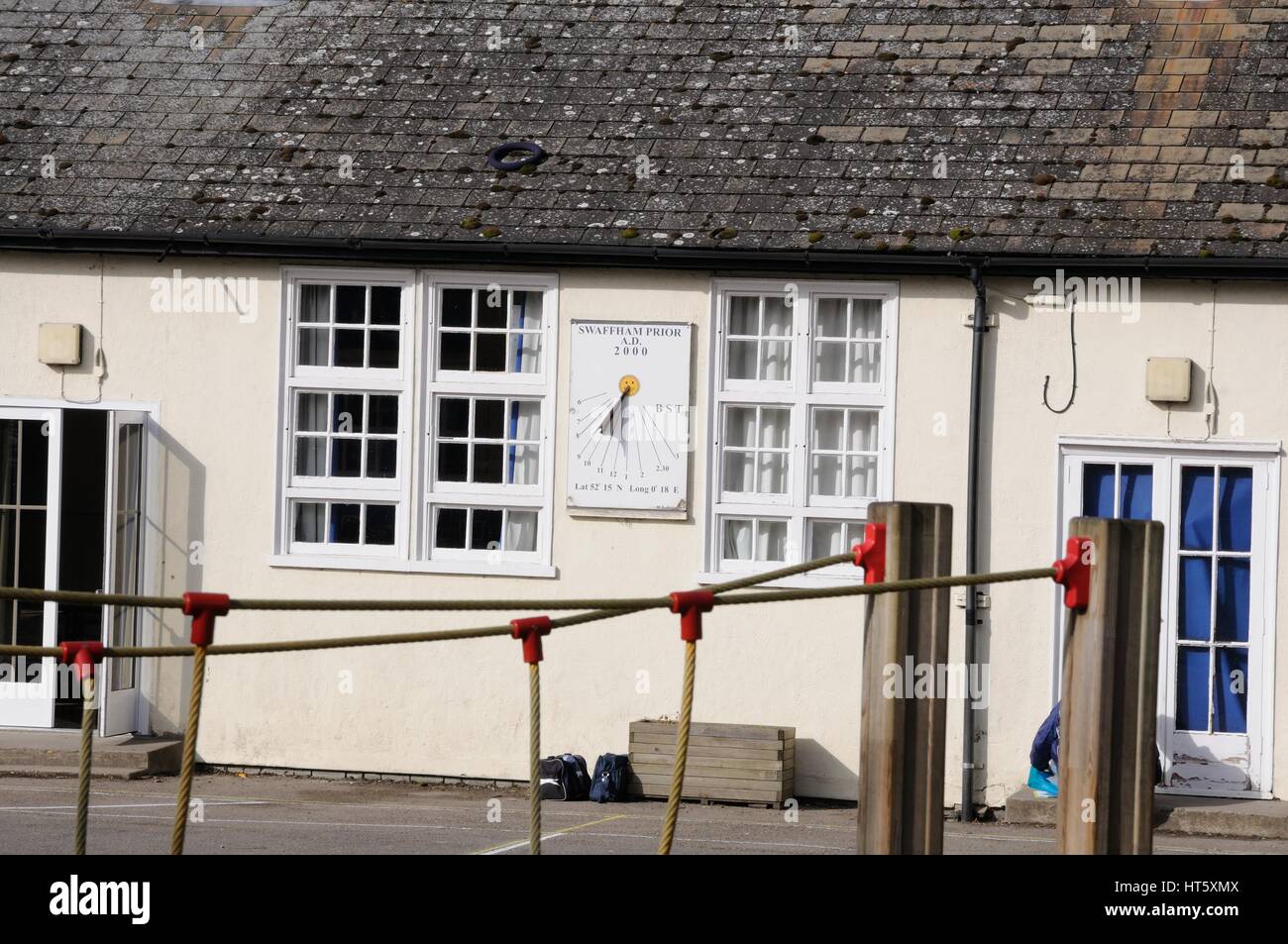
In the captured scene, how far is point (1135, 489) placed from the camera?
12.0 m

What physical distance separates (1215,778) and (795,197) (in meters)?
4.96

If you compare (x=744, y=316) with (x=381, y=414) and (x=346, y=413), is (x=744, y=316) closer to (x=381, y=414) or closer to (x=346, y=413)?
(x=381, y=414)

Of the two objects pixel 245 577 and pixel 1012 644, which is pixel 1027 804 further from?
pixel 245 577

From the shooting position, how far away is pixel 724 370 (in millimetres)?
12617

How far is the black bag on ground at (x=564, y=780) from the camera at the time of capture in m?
12.2

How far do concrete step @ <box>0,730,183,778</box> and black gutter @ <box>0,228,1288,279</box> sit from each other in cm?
363

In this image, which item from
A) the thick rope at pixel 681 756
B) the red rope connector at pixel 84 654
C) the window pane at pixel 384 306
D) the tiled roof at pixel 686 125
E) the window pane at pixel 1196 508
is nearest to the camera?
the thick rope at pixel 681 756

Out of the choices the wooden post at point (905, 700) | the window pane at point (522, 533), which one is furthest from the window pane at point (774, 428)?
the wooden post at point (905, 700)

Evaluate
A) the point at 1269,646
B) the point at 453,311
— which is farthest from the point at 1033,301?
the point at 453,311

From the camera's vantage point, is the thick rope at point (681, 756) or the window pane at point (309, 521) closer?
the thick rope at point (681, 756)

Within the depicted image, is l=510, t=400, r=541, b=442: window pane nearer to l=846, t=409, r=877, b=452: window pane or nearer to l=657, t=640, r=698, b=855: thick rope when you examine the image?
l=846, t=409, r=877, b=452: window pane

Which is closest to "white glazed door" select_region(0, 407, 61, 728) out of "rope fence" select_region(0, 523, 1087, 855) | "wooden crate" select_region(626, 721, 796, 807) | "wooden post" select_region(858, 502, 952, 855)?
"wooden crate" select_region(626, 721, 796, 807)

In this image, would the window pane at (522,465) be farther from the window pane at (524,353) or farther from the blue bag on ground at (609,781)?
the blue bag on ground at (609,781)

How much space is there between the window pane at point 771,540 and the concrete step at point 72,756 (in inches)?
176
